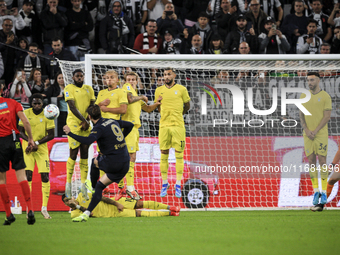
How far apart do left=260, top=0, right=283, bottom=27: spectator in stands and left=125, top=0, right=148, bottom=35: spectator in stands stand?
358 centimetres

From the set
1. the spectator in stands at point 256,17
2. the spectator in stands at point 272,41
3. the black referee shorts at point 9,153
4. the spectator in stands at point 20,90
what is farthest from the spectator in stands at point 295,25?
the black referee shorts at point 9,153

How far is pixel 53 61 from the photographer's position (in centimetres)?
1045

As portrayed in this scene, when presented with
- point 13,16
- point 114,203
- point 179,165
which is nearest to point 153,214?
point 114,203

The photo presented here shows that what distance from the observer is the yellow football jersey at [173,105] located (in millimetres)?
9398

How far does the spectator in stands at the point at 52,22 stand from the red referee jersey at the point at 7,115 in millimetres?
6096

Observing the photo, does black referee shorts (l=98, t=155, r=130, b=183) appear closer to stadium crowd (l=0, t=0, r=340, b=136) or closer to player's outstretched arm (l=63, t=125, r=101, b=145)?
player's outstretched arm (l=63, t=125, r=101, b=145)

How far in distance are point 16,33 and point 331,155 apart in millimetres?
8897

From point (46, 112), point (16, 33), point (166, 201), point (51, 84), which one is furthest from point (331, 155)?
point (16, 33)

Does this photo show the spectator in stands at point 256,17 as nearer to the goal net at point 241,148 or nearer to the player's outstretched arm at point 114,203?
the goal net at point 241,148

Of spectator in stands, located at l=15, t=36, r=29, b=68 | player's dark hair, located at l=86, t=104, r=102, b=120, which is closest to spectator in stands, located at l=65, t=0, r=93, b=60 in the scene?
spectator in stands, located at l=15, t=36, r=29, b=68

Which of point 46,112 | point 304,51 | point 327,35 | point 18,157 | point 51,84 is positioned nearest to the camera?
point 18,157

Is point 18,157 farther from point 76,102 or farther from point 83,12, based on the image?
point 83,12

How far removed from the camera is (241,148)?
32.1ft

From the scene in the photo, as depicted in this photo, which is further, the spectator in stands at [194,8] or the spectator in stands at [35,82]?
the spectator in stands at [194,8]
